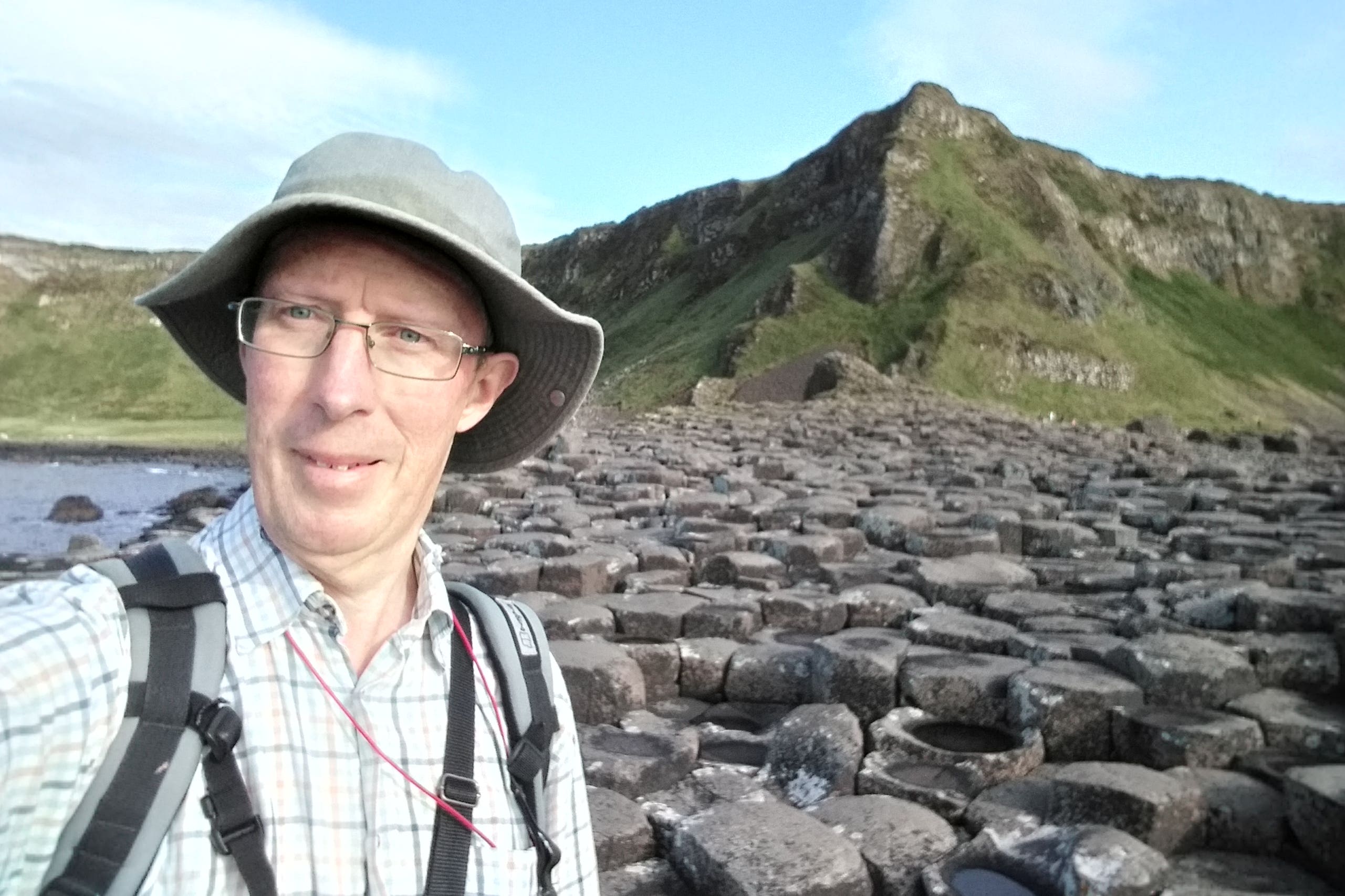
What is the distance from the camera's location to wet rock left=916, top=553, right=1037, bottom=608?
211 inches

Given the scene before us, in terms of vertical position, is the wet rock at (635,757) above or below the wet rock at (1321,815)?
below

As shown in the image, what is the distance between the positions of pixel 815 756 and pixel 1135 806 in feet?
3.29

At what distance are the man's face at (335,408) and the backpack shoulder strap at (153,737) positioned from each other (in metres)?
0.18

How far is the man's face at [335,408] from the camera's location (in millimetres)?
1431

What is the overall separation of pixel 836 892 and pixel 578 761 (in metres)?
1.10

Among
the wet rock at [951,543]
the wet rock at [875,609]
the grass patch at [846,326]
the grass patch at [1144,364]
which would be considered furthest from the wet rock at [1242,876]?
the grass patch at [846,326]

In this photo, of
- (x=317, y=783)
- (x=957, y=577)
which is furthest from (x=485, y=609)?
(x=957, y=577)

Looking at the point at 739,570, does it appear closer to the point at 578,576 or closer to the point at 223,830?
the point at 578,576

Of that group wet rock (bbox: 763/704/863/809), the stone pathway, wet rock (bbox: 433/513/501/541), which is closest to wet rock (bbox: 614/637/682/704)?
the stone pathway

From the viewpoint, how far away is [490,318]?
1729mm

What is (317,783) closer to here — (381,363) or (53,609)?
(53,609)

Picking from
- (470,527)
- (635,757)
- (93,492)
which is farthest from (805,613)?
(93,492)

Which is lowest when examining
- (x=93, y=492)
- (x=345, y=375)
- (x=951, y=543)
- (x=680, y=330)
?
(x=93, y=492)

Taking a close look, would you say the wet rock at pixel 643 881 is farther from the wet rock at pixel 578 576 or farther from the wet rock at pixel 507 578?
the wet rock at pixel 578 576
